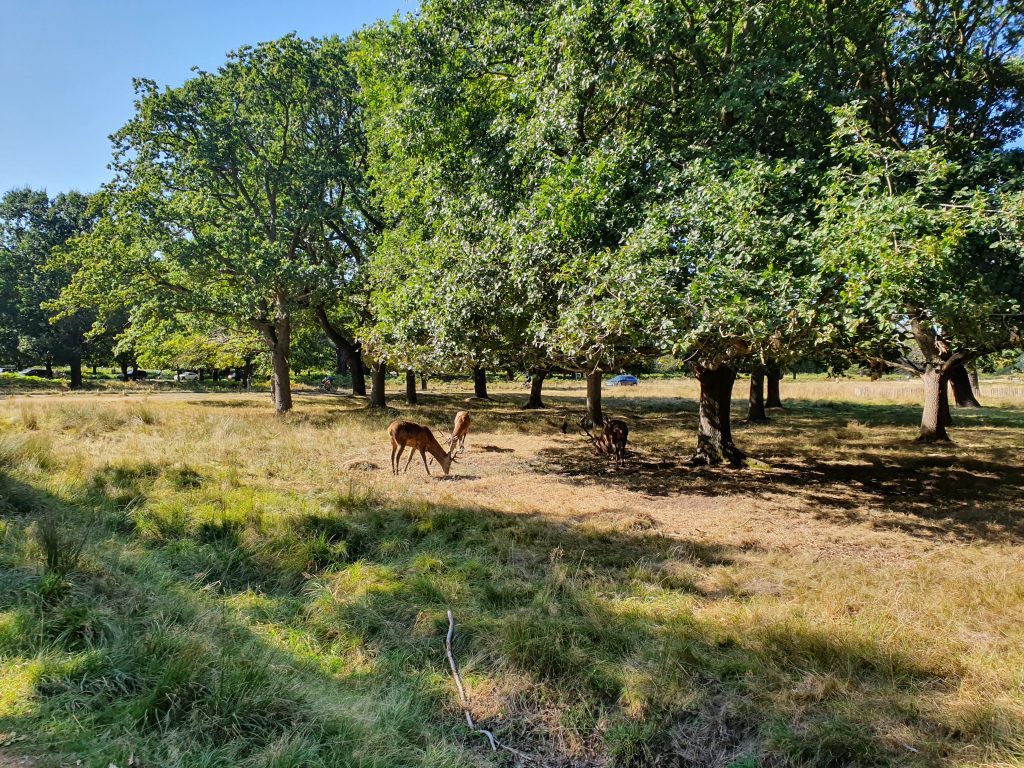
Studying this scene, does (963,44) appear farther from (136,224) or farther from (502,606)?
(136,224)

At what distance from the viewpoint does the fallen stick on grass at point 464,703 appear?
3.58m

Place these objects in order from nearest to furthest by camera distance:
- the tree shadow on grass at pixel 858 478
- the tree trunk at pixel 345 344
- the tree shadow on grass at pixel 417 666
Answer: the tree shadow on grass at pixel 417 666 < the tree shadow on grass at pixel 858 478 < the tree trunk at pixel 345 344

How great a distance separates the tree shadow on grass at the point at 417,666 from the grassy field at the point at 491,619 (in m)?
0.02

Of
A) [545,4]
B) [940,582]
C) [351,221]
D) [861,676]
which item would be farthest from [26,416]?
[940,582]

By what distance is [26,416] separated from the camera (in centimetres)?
1452

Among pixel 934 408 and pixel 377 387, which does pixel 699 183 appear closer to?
pixel 934 408

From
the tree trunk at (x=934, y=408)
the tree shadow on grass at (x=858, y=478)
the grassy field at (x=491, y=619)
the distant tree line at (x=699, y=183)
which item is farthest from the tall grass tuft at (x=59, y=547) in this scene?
the tree trunk at (x=934, y=408)

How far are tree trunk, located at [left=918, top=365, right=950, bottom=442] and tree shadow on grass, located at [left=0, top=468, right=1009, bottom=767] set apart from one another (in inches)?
601

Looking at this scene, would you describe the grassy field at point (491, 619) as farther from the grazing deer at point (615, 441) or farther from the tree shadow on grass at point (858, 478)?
the grazing deer at point (615, 441)

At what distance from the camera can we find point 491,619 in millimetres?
4980

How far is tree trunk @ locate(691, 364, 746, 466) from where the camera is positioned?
42.2ft

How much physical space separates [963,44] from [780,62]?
3566 millimetres

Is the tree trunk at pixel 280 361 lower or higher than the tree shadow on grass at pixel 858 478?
higher

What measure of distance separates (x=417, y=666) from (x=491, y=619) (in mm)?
860
